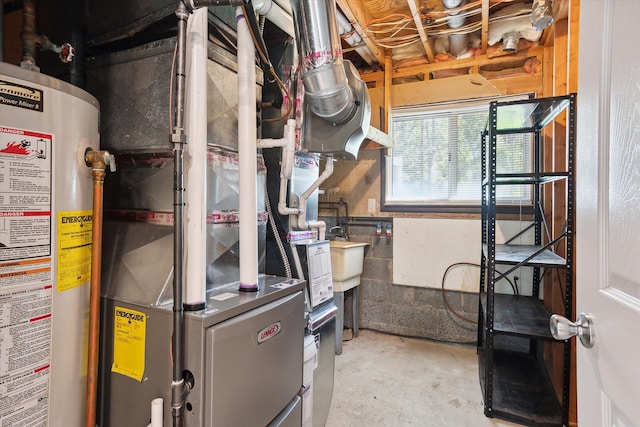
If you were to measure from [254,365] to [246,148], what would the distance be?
0.78m

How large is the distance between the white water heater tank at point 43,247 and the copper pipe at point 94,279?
0.06 ft

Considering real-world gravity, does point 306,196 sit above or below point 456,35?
below

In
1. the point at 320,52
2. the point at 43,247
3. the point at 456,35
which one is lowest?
the point at 43,247

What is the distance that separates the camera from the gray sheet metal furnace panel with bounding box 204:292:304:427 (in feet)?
3.14

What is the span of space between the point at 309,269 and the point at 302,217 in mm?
321

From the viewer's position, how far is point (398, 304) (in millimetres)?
3422

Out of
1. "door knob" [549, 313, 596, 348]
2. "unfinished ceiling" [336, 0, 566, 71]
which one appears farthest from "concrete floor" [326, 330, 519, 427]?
"unfinished ceiling" [336, 0, 566, 71]

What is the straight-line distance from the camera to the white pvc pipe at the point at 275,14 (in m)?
1.52

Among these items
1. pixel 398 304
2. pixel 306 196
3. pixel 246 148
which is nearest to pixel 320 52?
pixel 246 148

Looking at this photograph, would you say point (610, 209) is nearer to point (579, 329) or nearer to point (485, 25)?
point (579, 329)

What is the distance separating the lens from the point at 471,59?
10.2 ft

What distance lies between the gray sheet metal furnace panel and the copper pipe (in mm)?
351

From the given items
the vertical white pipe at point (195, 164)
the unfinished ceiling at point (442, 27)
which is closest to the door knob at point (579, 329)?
the vertical white pipe at point (195, 164)

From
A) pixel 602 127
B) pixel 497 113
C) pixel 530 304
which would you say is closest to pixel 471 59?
pixel 497 113
